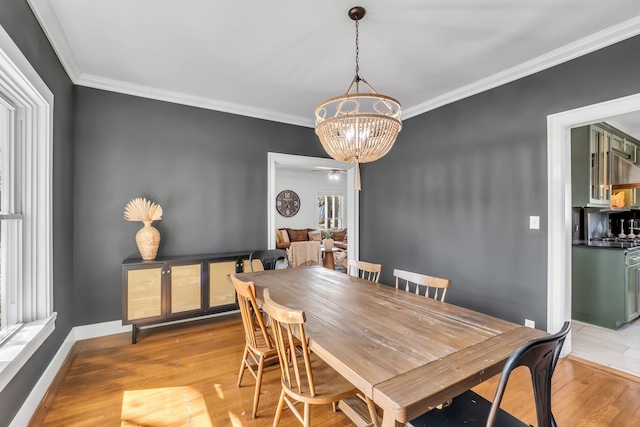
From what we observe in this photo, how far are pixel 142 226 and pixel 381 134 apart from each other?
9.05ft

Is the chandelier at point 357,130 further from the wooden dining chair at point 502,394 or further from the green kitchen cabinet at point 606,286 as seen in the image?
the green kitchen cabinet at point 606,286

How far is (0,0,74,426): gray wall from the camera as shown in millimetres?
1631

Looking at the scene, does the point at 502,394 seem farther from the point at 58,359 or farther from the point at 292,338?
the point at 58,359

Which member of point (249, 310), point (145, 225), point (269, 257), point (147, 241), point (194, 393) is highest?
point (145, 225)

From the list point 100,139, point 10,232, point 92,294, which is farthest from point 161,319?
point 100,139

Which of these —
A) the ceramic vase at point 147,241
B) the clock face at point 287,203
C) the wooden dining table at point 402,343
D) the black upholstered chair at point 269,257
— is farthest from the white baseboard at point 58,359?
the clock face at point 287,203

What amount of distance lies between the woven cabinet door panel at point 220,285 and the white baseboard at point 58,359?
416mm

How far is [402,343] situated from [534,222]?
2138 mm

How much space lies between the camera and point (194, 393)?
2061 mm

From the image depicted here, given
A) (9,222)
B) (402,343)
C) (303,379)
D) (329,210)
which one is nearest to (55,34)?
(9,222)

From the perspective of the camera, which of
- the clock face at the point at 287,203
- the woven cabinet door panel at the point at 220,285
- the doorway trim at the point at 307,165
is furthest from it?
the clock face at the point at 287,203

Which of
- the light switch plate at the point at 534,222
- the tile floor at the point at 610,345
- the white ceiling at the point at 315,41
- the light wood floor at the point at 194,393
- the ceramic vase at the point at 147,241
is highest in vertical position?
the white ceiling at the point at 315,41

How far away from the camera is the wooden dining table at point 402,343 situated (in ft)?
3.10

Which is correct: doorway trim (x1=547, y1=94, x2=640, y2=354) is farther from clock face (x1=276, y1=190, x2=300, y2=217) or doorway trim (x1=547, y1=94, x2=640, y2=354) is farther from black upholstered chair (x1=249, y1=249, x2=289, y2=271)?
clock face (x1=276, y1=190, x2=300, y2=217)
